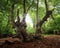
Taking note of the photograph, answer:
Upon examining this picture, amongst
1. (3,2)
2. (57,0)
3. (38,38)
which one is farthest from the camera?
(57,0)

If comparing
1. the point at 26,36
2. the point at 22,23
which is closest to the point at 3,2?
the point at 22,23

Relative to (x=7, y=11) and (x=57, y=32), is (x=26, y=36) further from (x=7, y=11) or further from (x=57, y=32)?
(x=57, y=32)

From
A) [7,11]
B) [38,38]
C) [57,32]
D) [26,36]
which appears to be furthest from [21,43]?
[57,32]

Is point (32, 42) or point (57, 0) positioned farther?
point (57, 0)

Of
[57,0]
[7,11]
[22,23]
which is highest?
[57,0]

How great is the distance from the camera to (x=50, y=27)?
20.6m

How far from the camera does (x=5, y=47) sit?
9672 millimetres

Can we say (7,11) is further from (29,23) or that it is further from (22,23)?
(29,23)

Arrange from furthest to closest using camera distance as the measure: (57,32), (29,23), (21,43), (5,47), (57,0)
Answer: (29,23)
(57,0)
(57,32)
(21,43)
(5,47)

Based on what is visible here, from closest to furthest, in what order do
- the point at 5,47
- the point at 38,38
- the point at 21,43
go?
the point at 5,47 < the point at 21,43 < the point at 38,38

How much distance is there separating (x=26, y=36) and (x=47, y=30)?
34.2 ft

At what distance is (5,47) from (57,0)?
13.9 metres

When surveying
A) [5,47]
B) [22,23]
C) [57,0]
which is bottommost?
[5,47]

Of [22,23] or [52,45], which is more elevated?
[22,23]
